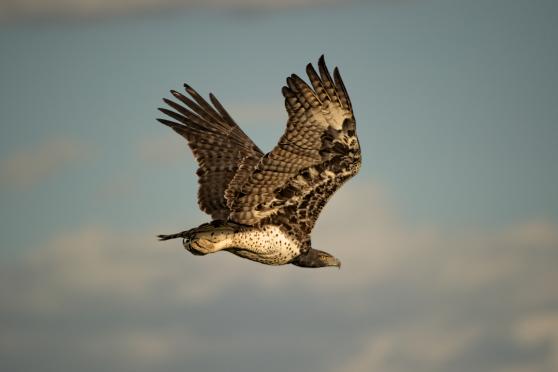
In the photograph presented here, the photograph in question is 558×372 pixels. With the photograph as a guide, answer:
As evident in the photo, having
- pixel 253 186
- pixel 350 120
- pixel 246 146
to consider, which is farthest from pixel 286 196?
pixel 246 146

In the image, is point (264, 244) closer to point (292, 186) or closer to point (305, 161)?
point (292, 186)

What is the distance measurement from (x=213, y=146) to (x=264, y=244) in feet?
9.54

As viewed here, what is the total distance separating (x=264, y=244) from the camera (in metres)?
14.7

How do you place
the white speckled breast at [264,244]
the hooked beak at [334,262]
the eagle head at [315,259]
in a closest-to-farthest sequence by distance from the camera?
the white speckled breast at [264,244], the eagle head at [315,259], the hooked beak at [334,262]

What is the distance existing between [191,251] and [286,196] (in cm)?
160

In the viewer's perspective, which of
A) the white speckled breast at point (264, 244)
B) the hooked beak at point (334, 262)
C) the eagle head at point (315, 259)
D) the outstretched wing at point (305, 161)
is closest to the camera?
the outstretched wing at point (305, 161)

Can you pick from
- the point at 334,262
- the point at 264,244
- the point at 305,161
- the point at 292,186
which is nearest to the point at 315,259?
the point at 334,262

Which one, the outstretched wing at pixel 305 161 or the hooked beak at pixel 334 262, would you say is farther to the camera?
the hooked beak at pixel 334 262

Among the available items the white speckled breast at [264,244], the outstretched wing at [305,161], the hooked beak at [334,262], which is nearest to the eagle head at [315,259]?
the hooked beak at [334,262]

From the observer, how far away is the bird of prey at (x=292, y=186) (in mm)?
13875

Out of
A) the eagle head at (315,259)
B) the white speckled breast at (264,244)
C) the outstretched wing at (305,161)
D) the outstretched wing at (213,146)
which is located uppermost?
the outstretched wing at (213,146)

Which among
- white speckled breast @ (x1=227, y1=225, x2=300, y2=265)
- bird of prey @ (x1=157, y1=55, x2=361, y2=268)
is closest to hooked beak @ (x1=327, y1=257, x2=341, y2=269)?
bird of prey @ (x1=157, y1=55, x2=361, y2=268)

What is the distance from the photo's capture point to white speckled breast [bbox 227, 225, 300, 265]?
14.7 meters

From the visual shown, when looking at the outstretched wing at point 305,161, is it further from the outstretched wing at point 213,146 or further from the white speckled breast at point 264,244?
the outstretched wing at point 213,146
